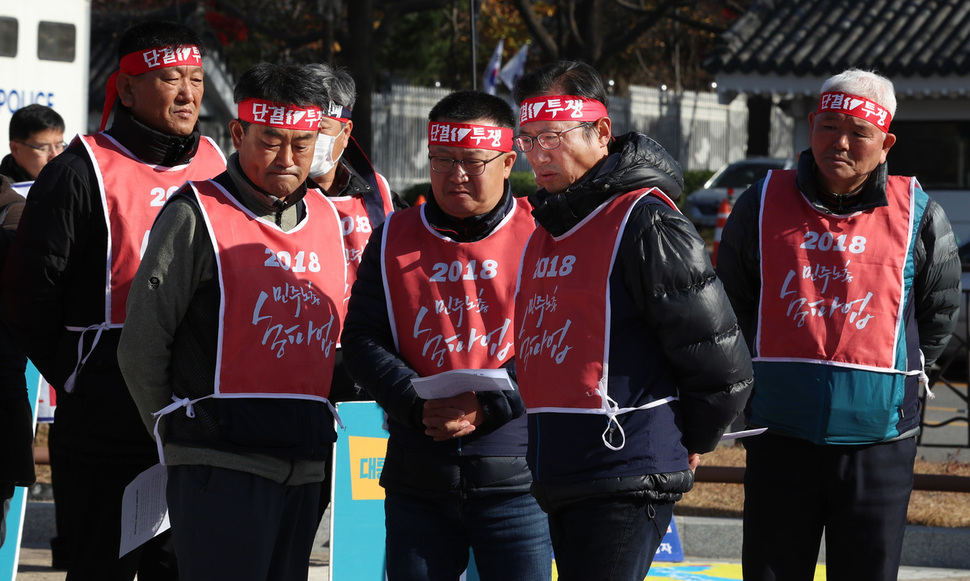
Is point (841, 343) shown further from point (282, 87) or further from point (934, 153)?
point (934, 153)

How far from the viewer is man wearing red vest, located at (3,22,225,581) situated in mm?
4371

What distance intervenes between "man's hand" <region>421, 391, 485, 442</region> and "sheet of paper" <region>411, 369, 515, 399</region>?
0.12 feet

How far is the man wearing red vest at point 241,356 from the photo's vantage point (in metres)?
3.76

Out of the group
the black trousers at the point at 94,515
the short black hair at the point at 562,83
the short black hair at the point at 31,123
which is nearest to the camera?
the short black hair at the point at 562,83

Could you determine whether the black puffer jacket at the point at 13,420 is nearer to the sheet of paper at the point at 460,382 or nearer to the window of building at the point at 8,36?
the sheet of paper at the point at 460,382

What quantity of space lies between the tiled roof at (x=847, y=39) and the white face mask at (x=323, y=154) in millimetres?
12993

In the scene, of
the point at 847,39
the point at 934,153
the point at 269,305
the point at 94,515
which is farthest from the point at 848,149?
the point at 847,39

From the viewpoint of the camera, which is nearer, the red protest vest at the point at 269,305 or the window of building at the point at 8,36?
the red protest vest at the point at 269,305

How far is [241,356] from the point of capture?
381 centimetres

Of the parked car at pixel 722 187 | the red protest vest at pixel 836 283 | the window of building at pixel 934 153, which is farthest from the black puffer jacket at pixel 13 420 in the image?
the parked car at pixel 722 187

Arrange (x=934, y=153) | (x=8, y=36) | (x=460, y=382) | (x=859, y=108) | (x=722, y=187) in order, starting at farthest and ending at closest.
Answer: (x=722, y=187), (x=934, y=153), (x=8, y=36), (x=859, y=108), (x=460, y=382)

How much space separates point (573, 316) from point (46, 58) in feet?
27.6

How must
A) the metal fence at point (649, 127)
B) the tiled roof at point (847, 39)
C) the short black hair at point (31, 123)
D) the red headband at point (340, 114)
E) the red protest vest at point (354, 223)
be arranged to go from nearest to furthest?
the red headband at point (340, 114)
the red protest vest at point (354, 223)
the short black hair at point (31, 123)
the tiled roof at point (847, 39)
the metal fence at point (649, 127)

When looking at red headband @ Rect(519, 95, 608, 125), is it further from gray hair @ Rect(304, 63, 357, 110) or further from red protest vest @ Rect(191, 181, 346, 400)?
gray hair @ Rect(304, 63, 357, 110)
